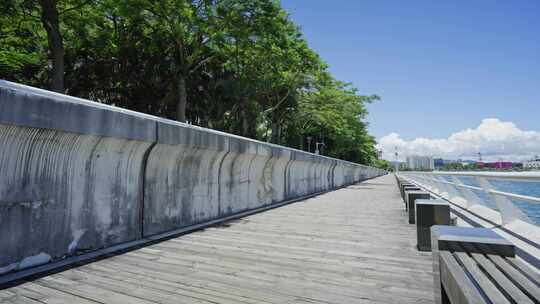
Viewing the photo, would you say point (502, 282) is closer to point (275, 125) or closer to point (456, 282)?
point (456, 282)

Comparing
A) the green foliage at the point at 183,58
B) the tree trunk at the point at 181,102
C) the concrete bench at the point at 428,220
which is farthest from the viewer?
the tree trunk at the point at 181,102

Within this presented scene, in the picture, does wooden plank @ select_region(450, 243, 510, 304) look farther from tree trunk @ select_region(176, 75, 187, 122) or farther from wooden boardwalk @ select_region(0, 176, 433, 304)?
tree trunk @ select_region(176, 75, 187, 122)

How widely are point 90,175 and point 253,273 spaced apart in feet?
7.94

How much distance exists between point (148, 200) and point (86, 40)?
854 inches

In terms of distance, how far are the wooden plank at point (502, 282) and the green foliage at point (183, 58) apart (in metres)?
20.2

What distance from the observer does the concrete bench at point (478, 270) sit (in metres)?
1.54

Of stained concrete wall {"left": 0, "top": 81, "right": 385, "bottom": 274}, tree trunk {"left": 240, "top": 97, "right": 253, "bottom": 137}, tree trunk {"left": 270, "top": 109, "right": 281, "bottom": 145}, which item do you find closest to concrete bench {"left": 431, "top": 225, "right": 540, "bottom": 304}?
stained concrete wall {"left": 0, "top": 81, "right": 385, "bottom": 274}

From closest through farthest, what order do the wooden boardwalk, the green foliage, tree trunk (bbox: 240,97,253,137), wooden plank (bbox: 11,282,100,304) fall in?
wooden plank (bbox: 11,282,100,304), the wooden boardwalk, the green foliage, tree trunk (bbox: 240,97,253,137)

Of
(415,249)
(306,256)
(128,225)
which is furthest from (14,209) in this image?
(415,249)

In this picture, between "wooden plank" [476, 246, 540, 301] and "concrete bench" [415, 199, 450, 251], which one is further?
"concrete bench" [415, 199, 450, 251]

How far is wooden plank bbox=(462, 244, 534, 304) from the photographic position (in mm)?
1478

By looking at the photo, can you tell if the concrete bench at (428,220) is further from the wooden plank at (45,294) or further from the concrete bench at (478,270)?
the wooden plank at (45,294)

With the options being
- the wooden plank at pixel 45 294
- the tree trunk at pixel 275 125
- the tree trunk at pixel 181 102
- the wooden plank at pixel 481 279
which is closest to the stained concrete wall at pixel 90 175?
the wooden plank at pixel 45 294

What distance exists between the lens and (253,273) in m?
3.49
